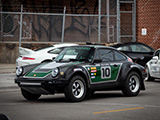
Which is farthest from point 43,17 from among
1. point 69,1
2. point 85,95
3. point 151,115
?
point 151,115

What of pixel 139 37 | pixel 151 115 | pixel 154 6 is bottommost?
pixel 151 115

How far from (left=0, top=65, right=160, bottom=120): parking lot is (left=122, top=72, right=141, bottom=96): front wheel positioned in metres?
0.20

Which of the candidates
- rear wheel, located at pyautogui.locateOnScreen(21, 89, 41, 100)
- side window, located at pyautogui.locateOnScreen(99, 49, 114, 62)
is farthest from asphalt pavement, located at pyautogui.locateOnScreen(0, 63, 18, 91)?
side window, located at pyautogui.locateOnScreen(99, 49, 114, 62)

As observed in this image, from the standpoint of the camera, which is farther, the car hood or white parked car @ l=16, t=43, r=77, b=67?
white parked car @ l=16, t=43, r=77, b=67

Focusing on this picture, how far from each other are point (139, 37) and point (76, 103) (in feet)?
57.1

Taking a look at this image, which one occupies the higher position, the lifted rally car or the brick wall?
the brick wall

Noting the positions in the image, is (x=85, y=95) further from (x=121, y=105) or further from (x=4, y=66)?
(x=4, y=66)

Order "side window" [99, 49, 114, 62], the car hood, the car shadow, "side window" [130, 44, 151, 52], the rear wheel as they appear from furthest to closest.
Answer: "side window" [130, 44, 151, 52]
"side window" [99, 49, 114, 62]
the rear wheel
the car shadow
the car hood

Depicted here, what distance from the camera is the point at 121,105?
10594 mm

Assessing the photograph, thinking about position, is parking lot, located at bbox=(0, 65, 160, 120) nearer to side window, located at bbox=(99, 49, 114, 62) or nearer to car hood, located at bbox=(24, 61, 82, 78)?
car hood, located at bbox=(24, 61, 82, 78)

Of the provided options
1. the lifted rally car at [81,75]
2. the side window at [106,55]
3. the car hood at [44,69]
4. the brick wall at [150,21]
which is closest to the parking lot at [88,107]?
the lifted rally car at [81,75]

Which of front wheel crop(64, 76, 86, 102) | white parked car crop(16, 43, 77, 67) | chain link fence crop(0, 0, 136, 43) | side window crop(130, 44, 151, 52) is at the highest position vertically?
chain link fence crop(0, 0, 136, 43)

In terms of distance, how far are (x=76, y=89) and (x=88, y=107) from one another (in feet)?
3.36

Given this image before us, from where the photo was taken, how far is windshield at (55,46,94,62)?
39.0ft
